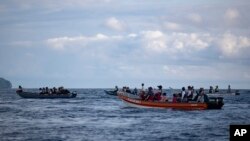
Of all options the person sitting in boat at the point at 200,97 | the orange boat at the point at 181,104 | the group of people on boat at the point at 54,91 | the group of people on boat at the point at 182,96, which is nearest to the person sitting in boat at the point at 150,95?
the group of people on boat at the point at 182,96

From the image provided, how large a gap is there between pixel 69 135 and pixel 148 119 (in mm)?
11945

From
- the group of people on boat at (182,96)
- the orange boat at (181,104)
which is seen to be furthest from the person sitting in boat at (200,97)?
the orange boat at (181,104)

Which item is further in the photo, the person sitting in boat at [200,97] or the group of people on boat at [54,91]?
the group of people on boat at [54,91]

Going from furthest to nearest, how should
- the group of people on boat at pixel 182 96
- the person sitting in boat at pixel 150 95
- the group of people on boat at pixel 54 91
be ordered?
the group of people on boat at pixel 54 91 < the person sitting in boat at pixel 150 95 < the group of people on boat at pixel 182 96

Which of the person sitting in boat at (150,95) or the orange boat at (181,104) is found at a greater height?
the person sitting in boat at (150,95)

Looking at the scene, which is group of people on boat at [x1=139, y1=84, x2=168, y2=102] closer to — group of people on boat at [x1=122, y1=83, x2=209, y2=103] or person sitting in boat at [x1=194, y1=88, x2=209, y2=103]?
group of people on boat at [x1=122, y1=83, x2=209, y2=103]

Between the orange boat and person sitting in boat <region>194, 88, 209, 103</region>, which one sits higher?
person sitting in boat <region>194, 88, 209, 103</region>

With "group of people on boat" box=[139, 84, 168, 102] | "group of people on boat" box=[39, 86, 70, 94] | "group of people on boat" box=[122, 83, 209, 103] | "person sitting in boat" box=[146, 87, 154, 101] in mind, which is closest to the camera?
"group of people on boat" box=[122, 83, 209, 103]

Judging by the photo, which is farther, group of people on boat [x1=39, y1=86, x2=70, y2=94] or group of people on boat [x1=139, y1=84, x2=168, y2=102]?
group of people on boat [x1=39, y1=86, x2=70, y2=94]

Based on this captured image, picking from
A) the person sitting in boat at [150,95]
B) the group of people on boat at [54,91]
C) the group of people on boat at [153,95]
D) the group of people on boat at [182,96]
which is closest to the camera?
the group of people on boat at [182,96]

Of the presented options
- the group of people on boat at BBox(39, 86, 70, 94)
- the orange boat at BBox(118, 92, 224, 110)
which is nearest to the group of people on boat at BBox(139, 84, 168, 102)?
the orange boat at BBox(118, 92, 224, 110)

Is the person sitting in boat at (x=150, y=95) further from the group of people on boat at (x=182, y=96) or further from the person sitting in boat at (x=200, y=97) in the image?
the person sitting in boat at (x=200, y=97)

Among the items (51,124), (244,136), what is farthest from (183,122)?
(244,136)

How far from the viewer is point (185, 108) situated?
4791 cm
